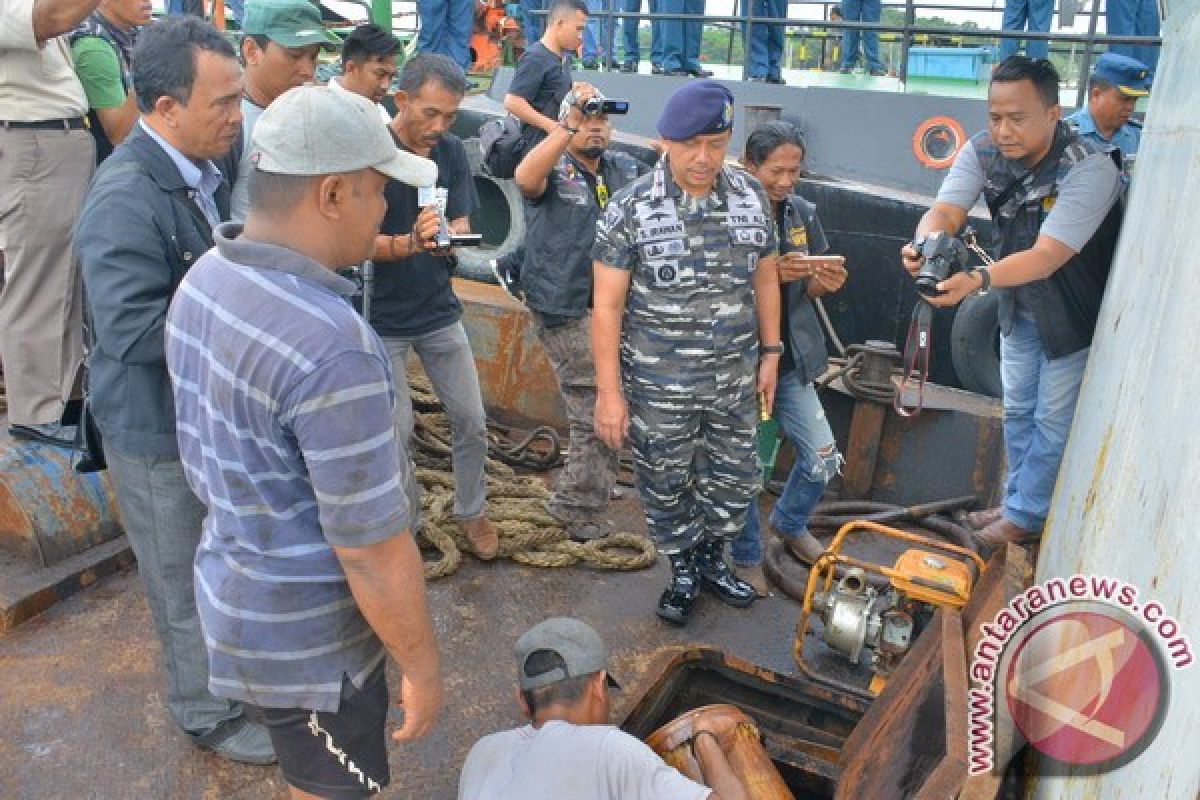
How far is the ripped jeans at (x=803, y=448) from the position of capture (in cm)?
377

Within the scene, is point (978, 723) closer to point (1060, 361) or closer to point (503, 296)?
point (1060, 361)

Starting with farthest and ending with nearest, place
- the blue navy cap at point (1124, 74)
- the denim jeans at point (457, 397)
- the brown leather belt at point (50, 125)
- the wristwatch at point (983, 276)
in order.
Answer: the blue navy cap at point (1124, 74)
the denim jeans at point (457, 397)
the brown leather belt at point (50, 125)
the wristwatch at point (983, 276)

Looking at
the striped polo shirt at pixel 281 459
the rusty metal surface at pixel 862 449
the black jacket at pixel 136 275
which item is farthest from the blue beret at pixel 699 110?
the rusty metal surface at pixel 862 449

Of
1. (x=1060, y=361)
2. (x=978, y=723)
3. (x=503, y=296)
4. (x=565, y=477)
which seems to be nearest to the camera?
(x=978, y=723)

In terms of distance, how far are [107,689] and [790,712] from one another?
216 cm

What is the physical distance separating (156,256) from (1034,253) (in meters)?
2.63

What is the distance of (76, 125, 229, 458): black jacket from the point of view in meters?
2.39

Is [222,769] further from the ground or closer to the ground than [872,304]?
closer to the ground

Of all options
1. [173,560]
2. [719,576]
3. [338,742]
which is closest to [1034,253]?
[719,576]

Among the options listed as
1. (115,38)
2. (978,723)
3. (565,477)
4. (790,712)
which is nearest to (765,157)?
(565,477)

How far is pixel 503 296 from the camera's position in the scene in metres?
5.55

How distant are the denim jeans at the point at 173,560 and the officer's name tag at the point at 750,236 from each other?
185cm

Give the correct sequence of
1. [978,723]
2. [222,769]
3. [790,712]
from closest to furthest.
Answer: [978,723], [222,769], [790,712]

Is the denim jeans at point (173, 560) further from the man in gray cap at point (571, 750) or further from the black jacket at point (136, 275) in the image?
the man in gray cap at point (571, 750)
